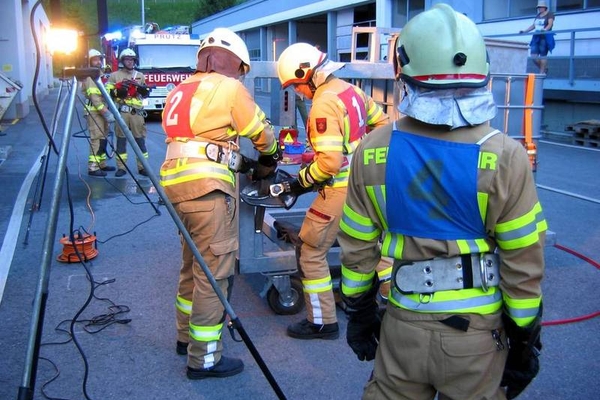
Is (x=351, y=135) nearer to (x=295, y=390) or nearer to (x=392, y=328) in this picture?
(x=295, y=390)

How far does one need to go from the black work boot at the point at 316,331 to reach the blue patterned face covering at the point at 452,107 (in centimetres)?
262

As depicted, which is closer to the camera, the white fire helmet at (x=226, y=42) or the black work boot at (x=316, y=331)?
the white fire helmet at (x=226, y=42)

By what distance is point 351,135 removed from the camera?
4.43m

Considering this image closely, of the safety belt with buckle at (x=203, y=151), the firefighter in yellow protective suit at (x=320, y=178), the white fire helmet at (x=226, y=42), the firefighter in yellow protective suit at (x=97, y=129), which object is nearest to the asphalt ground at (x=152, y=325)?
the firefighter in yellow protective suit at (x=320, y=178)

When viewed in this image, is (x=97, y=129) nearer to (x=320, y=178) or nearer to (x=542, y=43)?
(x=320, y=178)

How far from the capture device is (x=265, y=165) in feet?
14.3

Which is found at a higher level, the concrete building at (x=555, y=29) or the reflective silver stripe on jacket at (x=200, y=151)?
the concrete building at (x=555, y=29)

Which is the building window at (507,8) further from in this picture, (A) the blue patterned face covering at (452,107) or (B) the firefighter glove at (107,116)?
(A) the blue patterned face covering at (452,107)

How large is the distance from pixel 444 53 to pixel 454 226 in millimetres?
587

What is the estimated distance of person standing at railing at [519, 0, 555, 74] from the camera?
15.4 meters

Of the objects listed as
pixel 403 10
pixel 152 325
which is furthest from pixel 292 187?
pixel 403 10

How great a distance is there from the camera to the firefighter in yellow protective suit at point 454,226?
2.14m

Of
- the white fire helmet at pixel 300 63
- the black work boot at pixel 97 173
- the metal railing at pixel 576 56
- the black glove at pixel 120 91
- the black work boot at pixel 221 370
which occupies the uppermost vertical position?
the metal railing at pixel 576 56

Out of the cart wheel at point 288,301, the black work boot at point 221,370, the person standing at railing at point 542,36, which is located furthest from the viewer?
the person standing at railing at point 542,36
